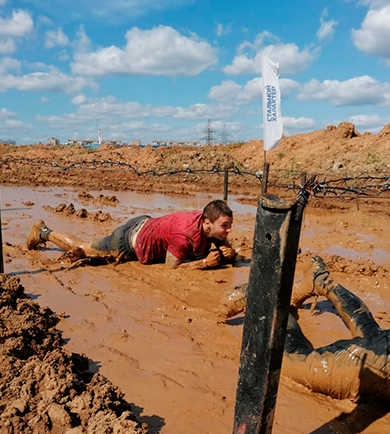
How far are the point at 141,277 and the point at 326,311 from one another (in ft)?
7.97

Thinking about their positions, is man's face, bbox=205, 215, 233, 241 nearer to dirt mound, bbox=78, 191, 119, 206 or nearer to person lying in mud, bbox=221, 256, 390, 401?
person lying in mud, bbox=221, 256, 390, 401

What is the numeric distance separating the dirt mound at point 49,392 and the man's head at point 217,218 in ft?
8.33

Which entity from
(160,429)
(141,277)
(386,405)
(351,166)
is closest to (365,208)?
(351,166)

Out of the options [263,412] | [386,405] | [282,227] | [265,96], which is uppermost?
[265,96]

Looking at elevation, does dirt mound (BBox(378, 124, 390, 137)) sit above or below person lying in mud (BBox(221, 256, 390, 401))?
above

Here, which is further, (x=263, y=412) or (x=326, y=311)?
(x=326, y=311)

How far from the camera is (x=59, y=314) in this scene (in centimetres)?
416

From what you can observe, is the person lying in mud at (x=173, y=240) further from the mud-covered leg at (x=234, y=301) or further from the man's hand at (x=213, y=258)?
the mud-covered leg at (x=234, y=301)

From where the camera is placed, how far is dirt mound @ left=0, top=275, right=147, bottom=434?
6.97ft

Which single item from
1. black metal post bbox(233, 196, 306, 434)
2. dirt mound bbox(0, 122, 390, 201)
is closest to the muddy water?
black metal post bbox(233, 196, 306, 434)

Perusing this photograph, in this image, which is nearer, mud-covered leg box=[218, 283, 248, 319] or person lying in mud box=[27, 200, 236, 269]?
mud-covered leg box=[218, 283, 248, 319]

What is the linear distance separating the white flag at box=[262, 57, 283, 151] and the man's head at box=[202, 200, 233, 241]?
148cm

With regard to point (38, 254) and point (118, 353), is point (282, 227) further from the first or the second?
point (38, 254)

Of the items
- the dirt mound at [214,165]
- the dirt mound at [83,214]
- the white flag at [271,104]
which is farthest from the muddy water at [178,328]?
the dirt mound at [214,165]
